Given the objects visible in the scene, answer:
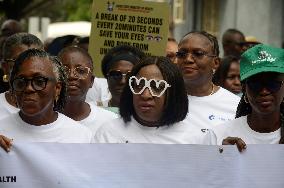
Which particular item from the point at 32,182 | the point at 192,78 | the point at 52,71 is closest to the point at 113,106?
the point at 192,78

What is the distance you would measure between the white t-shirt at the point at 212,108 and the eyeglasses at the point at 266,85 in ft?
3.36

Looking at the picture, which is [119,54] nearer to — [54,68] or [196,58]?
[196,58]

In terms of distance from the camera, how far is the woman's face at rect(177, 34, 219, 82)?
6832 millimetres

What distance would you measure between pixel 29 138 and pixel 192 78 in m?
1.88

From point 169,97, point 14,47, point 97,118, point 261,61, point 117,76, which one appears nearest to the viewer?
point 261,61

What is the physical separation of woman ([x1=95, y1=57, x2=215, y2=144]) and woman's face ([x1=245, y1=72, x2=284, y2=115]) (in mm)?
345

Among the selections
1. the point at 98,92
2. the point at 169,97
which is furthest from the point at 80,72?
the point at 98,92

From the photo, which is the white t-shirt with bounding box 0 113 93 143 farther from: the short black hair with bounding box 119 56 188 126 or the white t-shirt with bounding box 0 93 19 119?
the white t-shirt with bounding box 0 93 19 119

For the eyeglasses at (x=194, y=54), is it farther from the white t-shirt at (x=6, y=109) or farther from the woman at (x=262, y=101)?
the woman at (x=262, y=101)

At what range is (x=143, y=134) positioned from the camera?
550cm

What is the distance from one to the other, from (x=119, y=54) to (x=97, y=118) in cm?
132

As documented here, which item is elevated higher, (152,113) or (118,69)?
(152,113)

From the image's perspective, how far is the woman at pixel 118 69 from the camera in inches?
288

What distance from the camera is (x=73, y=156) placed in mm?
5043
